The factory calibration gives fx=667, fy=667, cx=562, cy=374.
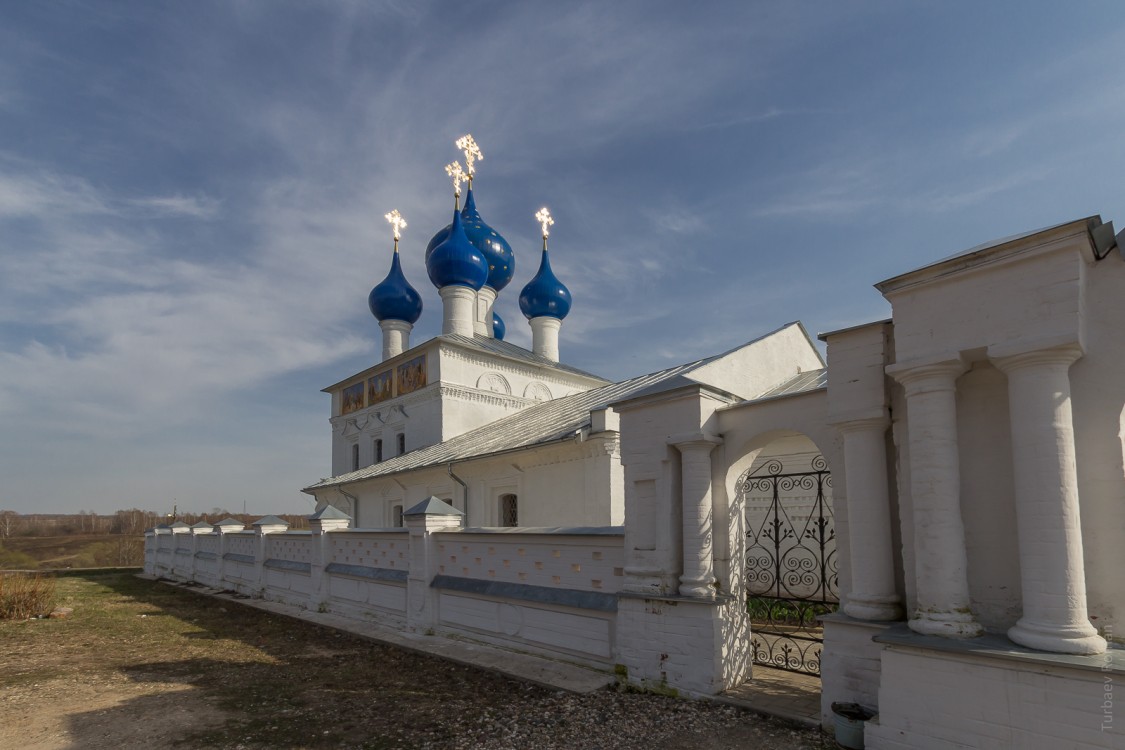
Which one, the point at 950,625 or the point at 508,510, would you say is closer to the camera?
the point at 950,625

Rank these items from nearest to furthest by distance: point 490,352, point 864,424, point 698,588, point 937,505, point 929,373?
point 937,505 < point 929,373 < point 864,424 < point 698,588 < point 490,352

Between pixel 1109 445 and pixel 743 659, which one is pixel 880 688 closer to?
pixel 743 659

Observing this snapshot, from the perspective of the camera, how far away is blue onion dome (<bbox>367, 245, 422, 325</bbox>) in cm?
2462

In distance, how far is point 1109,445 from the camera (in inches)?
171

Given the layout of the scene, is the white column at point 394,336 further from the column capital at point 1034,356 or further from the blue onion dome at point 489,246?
the column capital at point 1034,356

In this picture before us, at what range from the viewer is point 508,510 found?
46.5 ft

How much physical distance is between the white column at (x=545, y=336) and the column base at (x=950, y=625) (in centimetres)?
1933

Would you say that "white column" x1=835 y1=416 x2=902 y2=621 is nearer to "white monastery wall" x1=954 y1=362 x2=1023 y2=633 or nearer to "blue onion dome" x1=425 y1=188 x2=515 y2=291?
"white monastery wall" x1=954 y1=362 x2=1023 y2=633

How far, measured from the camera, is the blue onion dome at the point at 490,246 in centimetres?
2462

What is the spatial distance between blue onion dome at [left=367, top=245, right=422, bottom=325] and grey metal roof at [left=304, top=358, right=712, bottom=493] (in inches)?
281

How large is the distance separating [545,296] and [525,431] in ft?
33.6

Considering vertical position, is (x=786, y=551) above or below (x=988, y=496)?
below

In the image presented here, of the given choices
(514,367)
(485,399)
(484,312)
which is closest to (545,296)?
(484,312)

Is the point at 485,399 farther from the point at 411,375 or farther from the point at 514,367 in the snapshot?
the point at 411,375
